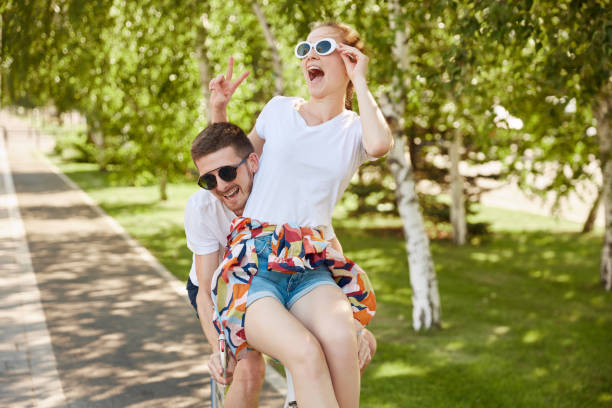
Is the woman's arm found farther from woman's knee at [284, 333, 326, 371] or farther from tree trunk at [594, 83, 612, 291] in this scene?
tree trunk at [594, 83, 612, 291]

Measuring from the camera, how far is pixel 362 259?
12.3 metres

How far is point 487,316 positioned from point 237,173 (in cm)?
647

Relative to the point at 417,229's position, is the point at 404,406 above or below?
below

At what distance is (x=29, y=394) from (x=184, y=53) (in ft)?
18.7

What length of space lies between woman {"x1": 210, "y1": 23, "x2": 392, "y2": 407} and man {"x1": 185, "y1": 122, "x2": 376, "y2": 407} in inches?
2.4

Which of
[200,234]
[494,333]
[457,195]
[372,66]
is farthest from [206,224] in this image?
[457,195]

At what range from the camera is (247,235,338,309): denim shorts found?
258 centimetres

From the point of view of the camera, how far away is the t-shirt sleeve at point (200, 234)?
3062 millimetres

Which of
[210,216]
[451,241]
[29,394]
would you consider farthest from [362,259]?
[210,216]

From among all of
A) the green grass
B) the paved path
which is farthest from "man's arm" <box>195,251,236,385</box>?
the green grass

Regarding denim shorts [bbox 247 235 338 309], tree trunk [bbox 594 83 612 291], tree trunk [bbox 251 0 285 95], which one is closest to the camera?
denim shorts [bbox 247 235 338 309]

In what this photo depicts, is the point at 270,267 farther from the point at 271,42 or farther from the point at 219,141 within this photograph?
the point at 271,42

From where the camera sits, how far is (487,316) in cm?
859

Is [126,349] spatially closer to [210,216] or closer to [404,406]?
[404,406]
